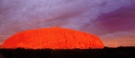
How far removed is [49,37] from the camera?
130250mm

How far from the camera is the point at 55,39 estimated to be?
5030 inches

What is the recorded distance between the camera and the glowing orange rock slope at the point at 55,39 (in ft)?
401

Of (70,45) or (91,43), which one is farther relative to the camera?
(91,43)

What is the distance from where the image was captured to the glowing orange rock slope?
401 feet
